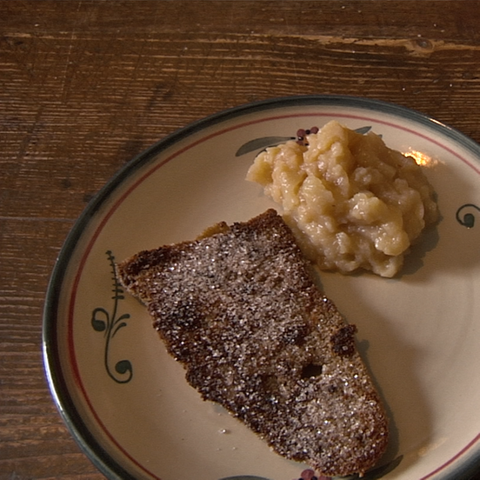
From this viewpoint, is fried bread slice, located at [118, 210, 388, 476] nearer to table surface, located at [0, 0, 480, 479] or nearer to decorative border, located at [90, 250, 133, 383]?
decorative border, located at [90, 250, 133, 383]

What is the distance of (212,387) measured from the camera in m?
1.53

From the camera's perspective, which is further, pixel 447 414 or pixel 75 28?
pixel 75 28

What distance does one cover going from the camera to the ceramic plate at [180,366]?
4.74 ft

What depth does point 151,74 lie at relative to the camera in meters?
2.46

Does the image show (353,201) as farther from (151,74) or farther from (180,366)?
(151,74)

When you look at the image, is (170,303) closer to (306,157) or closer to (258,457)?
(258,457)

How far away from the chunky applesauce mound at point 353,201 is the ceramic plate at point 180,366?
76mm

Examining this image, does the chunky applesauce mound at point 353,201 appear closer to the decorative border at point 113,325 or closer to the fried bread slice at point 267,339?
the fried bread slice at point 267,339

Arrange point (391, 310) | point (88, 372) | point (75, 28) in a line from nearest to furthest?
point (88, 372), point (391, 310), point (75, 28)

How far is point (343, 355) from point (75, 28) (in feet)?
6.55

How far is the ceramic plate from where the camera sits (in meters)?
1.44

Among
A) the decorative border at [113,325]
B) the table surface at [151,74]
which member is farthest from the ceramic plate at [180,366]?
the table surface at [151,74]

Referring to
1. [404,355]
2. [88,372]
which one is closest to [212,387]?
[88,372]

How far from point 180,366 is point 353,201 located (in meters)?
0.70
